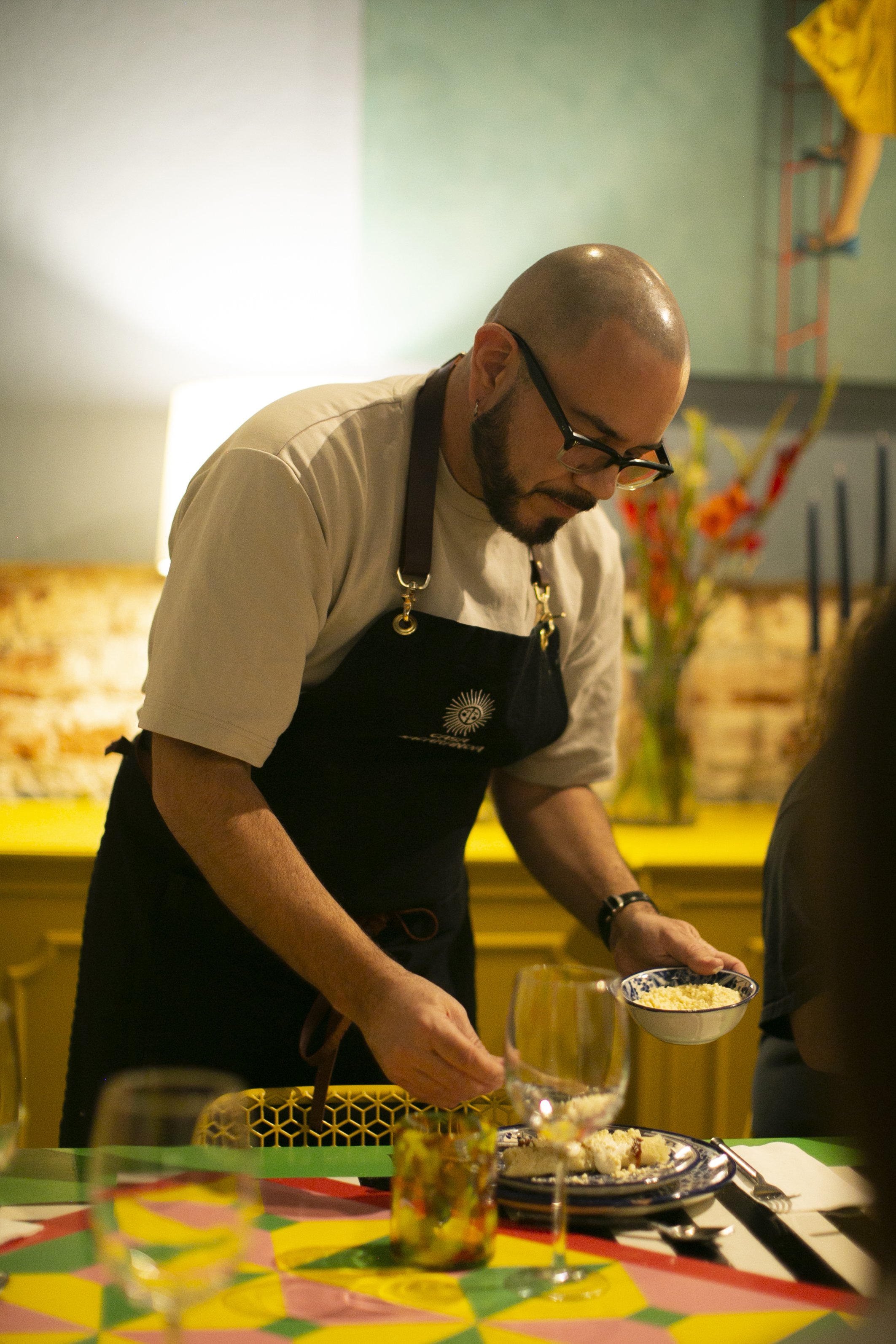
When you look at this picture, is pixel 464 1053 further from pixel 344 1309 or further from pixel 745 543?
pixel 745 543

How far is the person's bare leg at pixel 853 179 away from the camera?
117 inches

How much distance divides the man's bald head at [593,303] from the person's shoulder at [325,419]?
0.20 meters

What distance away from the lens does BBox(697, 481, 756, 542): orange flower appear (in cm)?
261

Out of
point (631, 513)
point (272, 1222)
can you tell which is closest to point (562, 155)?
point (631, 513)

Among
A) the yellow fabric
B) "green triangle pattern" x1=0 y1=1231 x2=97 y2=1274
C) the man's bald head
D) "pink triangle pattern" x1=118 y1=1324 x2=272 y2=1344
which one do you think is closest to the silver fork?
"pink triangle pattern" x1=118 y1=1324 x2=272 y2=1344

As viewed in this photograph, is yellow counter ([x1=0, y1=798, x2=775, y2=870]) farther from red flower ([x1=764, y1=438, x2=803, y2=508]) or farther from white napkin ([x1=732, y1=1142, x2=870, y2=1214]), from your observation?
white napkin ([x1=732, y1=1142, x2=870, y2=1214])

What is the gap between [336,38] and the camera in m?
2.80

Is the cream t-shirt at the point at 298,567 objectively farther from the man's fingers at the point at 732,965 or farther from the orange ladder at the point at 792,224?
the orange ladder at the point at 792,224

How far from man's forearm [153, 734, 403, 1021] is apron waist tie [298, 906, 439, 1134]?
0.07 m

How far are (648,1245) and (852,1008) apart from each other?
56 centimetres

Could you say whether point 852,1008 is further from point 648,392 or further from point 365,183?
point 365,183

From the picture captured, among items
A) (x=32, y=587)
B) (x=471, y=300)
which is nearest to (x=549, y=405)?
(x=471, y=300)

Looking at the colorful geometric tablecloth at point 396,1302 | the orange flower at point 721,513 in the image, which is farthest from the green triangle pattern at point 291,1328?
the orange flower at point 721,513

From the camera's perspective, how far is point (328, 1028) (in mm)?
1513
